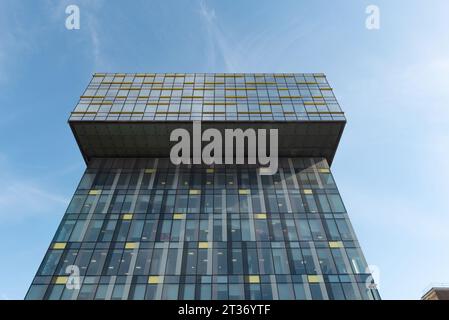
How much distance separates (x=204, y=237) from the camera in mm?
36562

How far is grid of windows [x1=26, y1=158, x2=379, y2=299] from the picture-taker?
3147 centimetres

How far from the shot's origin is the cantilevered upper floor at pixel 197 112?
→ 4447 centimetres

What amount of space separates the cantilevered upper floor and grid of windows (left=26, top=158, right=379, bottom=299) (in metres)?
2.58

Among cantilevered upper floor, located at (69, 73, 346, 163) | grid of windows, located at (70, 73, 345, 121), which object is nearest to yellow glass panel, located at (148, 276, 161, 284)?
cantilevered upper floor, located at (69, 73, 346, 163)

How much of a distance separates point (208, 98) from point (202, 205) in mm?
16089

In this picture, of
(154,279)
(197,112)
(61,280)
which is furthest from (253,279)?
(197,112)

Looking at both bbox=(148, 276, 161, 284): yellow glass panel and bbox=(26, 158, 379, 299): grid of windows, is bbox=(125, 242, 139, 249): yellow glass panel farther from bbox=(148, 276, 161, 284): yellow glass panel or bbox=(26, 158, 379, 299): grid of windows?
bbox=(148, 276, 161, 284): yellow glass panel

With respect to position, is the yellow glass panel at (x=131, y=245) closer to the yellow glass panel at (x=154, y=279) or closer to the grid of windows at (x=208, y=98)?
the yellow glass panel at (x=154, y=279)

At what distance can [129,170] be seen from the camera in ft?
152

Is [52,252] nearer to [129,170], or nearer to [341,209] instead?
[129,170]

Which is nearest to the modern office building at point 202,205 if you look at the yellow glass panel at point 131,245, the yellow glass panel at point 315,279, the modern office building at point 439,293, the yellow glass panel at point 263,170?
the yellow glass panel at point 315,279

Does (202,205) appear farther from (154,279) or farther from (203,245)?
(154,279)

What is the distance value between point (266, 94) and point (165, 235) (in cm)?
2489
